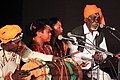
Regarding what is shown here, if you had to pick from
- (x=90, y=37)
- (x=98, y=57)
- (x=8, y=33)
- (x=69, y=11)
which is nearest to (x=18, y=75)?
(x=8, y=33)

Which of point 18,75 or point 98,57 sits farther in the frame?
point 98,57

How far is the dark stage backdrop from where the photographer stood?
4.64m

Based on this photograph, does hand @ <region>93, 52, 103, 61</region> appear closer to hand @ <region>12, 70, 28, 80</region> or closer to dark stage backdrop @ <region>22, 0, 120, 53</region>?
hand @ <region>12, 70, 28, 80</region>

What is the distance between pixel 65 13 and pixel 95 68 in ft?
4.89

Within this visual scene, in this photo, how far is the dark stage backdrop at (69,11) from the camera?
4.64 metres

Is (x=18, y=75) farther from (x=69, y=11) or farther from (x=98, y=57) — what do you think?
(x=69, y=11)

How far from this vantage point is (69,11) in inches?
190

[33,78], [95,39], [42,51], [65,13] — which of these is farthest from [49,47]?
[65,13]

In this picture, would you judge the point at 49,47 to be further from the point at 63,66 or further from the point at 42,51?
the point at 63,66

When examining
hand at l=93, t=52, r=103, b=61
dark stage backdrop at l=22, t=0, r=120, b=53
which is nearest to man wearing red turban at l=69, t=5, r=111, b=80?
hand at l=93, t=52, r=103, b=61

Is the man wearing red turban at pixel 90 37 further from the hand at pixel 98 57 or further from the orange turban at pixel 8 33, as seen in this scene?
the orange turban at pixel 8 33

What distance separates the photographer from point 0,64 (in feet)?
10.4

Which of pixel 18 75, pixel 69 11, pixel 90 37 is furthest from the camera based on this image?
pixel 69 11

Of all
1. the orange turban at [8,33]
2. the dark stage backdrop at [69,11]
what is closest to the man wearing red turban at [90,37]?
the dark stage backdrop at [69,11]
